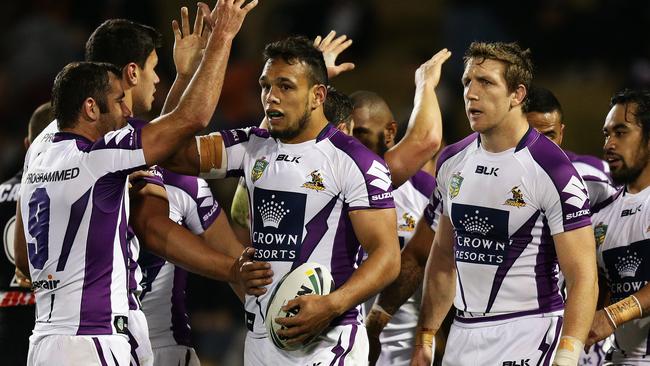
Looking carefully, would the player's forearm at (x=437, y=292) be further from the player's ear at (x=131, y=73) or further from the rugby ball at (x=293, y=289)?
the player's ear at (x=131, y=73)

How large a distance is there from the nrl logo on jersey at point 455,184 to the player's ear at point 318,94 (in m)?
0.92

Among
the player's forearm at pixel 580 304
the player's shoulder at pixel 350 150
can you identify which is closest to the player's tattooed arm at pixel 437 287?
the player's shoulder at pixel 350 150

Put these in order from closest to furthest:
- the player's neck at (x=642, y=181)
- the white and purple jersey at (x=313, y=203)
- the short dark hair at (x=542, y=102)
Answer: the white and purple jersey at (x=313, y=203)
the player's neck at (x=642, y=181)
the short dark hair at (x=542, y=102)

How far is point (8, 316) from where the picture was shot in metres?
7.20

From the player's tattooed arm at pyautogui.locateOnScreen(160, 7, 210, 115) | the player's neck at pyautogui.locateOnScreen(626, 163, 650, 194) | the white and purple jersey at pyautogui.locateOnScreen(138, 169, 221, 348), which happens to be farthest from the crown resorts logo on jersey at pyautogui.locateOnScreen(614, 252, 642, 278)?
the player's tattooed arm at pyautogui.locateOnScreen(160, 7, 210, 115)

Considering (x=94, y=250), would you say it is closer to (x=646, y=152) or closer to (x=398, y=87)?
(x=646, y=152)

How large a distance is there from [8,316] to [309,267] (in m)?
2.70

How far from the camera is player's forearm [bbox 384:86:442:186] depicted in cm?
660

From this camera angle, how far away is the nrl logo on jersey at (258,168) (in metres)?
5.92

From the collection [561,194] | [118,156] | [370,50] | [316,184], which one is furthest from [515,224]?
[370,50]

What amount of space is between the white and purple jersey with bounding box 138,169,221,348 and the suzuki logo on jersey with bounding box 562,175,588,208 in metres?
2.31

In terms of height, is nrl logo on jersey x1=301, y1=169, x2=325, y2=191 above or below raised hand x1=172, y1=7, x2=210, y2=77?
below

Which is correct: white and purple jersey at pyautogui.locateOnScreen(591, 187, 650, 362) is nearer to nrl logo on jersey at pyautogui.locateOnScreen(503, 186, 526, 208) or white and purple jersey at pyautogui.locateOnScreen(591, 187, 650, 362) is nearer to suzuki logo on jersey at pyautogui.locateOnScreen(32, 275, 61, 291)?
nrl logo on jersey at pyautogui.locateOnScreen(503, 186, 526, 208)

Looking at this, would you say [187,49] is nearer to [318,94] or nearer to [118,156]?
[318,94]
